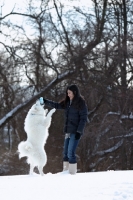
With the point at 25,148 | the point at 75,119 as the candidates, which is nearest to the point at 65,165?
the point at 25,148

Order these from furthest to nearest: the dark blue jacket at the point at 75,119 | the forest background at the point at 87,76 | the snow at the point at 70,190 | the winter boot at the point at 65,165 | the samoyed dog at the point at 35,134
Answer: the forest background at the point at 87,76 < the winter boot at the point at 65,165 < the samoyed dog at the point at 35,134 < the dark blue jacket at the point at 75,119 < the snow at the point at 70,190

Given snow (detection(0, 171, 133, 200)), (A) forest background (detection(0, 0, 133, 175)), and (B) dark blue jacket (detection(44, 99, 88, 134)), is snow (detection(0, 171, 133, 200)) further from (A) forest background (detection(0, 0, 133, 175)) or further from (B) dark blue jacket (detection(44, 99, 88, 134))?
(A) forest background (detection(0, 0, 133, 175))

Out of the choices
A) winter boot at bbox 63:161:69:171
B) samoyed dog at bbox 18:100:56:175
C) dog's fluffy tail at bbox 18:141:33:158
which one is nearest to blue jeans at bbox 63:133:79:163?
winter boot at bbox 63:161:69:171

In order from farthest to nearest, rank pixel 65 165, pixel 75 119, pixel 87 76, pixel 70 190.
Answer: pixel 87 76, pixel 65 165, pixel 75 119, pixel 70 190

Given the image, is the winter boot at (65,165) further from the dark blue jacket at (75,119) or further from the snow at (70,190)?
the snow at (70,190)

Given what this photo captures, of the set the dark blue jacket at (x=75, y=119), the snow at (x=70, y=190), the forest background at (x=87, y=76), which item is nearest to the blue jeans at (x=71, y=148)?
the dark blue jacket at (x=75, y=119)

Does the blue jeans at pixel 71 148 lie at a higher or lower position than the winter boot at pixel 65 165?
higher

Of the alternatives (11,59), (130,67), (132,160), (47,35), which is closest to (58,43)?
(47,35)

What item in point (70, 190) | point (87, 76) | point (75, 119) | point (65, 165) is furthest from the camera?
point (87, 76)

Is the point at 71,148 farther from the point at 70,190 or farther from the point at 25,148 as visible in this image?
the point at 70,190

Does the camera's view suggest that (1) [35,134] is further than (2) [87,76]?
No

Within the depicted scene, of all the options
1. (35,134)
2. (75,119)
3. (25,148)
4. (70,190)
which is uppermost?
(75,119)

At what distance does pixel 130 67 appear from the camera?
16.8 meters

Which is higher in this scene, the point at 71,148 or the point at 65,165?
the point at 71,148
